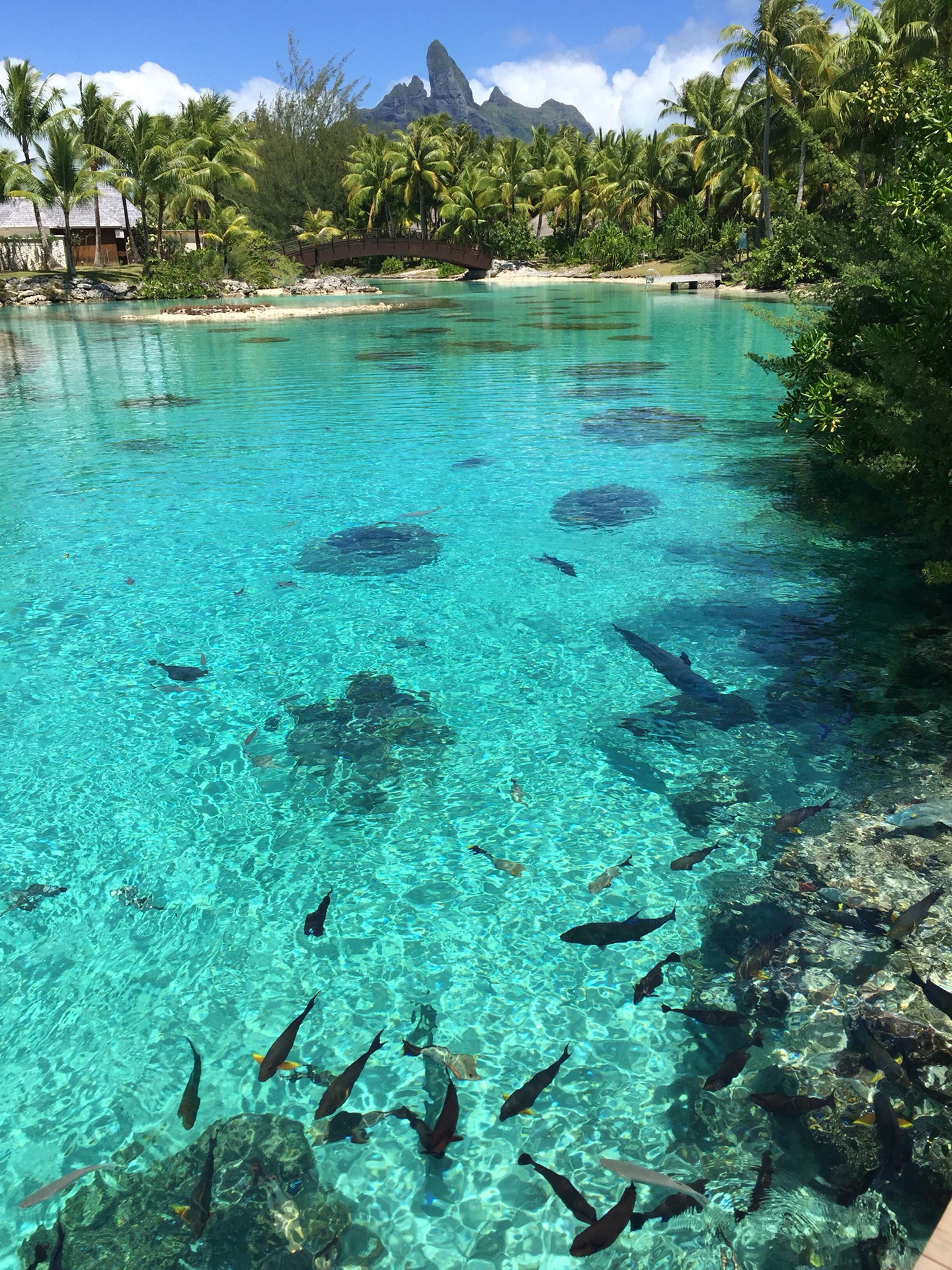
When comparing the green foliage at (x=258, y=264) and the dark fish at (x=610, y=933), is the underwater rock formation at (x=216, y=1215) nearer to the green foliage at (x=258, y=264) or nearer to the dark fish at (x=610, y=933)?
the dark fish at (x=610, y=933)

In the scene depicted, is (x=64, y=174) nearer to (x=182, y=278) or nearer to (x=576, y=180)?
(x=182, y=278)

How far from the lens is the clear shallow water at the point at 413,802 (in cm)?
309

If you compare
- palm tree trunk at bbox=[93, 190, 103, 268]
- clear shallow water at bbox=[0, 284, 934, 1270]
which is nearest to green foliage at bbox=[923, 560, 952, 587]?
clear shallow water at bbox=[0, 284, 934, 1270]

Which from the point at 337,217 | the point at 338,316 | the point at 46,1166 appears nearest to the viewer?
the point at 46,1166

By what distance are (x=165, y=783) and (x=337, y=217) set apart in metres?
79.4

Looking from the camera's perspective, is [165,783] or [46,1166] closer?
[46,1166]

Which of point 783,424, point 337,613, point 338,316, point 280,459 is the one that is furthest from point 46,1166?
point 338,316

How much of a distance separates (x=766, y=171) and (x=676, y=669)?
48.2 meters

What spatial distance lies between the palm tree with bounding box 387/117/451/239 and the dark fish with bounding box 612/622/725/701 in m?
67.1

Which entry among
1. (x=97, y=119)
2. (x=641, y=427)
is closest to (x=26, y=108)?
(x=97, y=119)

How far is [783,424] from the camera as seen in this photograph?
387 inches

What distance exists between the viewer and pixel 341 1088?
3.23 m

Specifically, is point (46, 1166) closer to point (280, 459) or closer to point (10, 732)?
point (10, 732)

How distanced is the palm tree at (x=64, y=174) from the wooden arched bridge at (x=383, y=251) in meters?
18.5
